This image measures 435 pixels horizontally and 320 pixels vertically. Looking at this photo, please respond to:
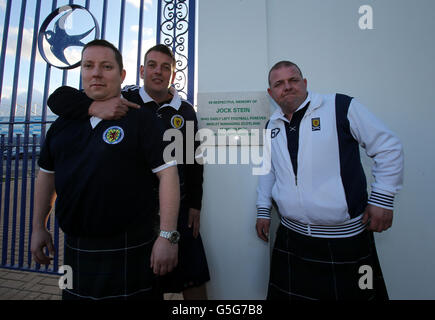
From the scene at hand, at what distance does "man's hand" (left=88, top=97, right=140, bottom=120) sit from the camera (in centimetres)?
107

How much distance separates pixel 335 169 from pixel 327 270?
663 mm

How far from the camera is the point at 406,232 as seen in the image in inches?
72.1

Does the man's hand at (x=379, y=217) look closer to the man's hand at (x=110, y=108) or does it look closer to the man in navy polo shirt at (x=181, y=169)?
the man in navy polo shirt at (x=181, y=169)

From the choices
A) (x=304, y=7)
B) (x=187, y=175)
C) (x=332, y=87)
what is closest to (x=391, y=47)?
(x=332, y=87)

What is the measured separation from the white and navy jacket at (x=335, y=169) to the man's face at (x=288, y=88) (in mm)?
66

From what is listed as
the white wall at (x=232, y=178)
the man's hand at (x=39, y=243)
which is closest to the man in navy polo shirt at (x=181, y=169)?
the white wall at (x=232, y=178)

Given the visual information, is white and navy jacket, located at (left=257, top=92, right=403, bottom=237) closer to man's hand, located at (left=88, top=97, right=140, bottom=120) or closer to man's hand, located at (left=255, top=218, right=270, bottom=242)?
man's hand, located at (left=255, top=218, right=270, bottom=242)

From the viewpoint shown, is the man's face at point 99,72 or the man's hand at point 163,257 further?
the man's face at point 99,72

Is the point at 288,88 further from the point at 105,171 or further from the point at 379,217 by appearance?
the point at 105,171

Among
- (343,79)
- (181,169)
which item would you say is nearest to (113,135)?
(181,169)

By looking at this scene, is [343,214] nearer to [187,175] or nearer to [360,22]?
[187,175]

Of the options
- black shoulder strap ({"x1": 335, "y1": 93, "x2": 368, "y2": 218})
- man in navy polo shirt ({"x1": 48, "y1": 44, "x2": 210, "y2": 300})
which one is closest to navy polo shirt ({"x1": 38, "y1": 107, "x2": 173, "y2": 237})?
man in navy polo shirt ({"x1": 48, "y1": 44, "x2": 210, "y2": 300})

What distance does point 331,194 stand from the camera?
124cm

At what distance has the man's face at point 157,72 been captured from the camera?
1497 millimetres
